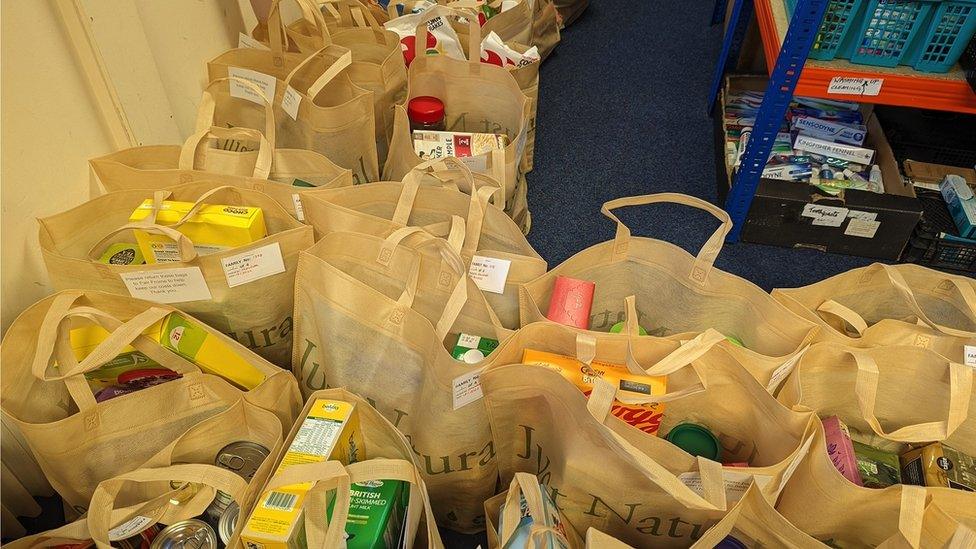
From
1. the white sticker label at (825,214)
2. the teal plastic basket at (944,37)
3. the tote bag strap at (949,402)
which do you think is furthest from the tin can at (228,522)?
the teal plastic basket at (944,37)

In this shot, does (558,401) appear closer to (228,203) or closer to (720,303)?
(720,303)

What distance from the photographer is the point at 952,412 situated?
1.03 metres

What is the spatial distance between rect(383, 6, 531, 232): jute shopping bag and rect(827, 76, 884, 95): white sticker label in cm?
90

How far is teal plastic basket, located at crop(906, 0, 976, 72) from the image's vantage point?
1.66 meters

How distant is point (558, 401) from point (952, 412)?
66cm

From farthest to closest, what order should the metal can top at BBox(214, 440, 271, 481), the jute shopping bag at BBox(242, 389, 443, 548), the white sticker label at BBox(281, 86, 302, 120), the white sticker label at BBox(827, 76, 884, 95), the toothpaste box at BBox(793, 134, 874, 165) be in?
the toothpaste box at BBox(793, 134, 874, 165)
the white sticker label at BBox(827, 76, 884, 95)
the white sticker label at BBox(281, 86, 302, 120)
the metal can top at BBox(214, 440, 271, 481)
the jute shopping bag at BBox(242, 389, 443, 548)

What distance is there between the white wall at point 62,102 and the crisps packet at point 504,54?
0.85m

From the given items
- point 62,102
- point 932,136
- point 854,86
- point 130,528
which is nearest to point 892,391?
point 854,86

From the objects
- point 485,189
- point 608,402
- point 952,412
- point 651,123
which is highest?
point 485,189

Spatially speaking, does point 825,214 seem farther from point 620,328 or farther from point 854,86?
point 620,328

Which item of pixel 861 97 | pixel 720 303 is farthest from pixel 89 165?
pixel 861 97

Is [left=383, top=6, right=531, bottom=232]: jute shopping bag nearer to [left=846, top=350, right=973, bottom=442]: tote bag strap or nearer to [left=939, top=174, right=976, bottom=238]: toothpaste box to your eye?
[left=846, top=350, right=973, bottom=442]: tote bag strap

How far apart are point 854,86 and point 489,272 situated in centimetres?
130

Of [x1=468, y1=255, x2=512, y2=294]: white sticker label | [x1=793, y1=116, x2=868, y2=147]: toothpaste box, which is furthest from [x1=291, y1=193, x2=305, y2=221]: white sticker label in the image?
[x1=793, y1=116, x2=868, y2=147]: toothpaste box
